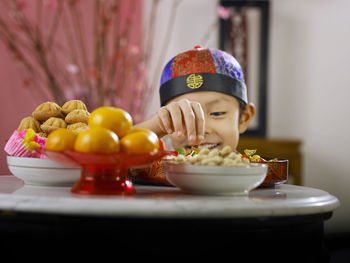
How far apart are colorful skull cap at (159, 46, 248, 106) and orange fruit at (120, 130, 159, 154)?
26.2 inches

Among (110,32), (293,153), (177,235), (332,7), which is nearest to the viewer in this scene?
(177,235)

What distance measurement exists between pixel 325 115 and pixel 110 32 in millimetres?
2028

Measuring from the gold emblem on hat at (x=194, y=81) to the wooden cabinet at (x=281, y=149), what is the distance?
2.05m

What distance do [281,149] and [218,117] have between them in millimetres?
2114

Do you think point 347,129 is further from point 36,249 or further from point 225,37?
point 36,249

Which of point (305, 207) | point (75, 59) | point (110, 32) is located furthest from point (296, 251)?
point (110, 32)

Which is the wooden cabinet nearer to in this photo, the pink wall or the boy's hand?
the pink wall

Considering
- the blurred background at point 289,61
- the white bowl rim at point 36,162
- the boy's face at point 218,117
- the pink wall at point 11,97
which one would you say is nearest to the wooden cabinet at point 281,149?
the blurred background at point 289,61

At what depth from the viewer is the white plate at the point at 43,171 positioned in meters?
0.93

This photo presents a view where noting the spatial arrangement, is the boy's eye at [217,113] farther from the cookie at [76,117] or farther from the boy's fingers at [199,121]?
the cookie at [76,117]

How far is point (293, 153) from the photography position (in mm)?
3449

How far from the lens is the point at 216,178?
2.67 ft

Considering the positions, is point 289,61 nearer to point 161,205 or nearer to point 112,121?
point 112,121

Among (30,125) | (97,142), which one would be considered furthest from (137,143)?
(30,125)
